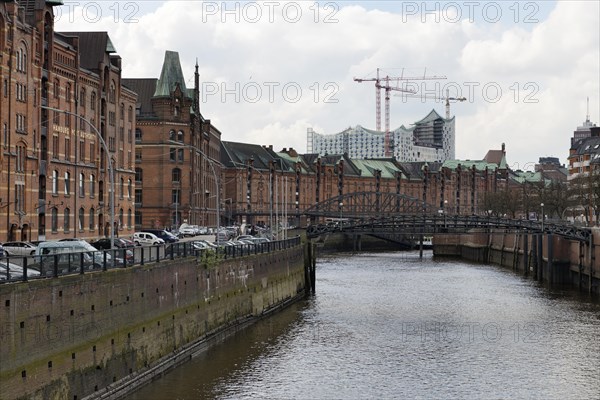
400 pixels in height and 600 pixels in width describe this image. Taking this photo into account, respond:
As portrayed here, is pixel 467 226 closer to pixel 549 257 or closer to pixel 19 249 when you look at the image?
pixel 549 257

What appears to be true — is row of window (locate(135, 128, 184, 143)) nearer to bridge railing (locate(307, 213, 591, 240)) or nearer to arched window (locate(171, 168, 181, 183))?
arched window (locate(171, 168, 181, 183))

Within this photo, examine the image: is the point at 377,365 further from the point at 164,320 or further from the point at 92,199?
the point at 92,199

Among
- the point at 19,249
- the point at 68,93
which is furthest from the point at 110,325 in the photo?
the point at 68,93

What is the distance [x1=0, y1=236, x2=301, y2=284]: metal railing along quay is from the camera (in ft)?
89.5

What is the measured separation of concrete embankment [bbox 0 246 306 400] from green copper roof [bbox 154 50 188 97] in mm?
68879

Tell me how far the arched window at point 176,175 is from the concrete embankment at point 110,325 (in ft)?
226

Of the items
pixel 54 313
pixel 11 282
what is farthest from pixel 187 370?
pixel 11 282

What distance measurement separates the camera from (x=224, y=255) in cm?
5212

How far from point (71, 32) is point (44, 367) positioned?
6267 cm

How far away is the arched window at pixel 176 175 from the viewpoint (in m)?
122

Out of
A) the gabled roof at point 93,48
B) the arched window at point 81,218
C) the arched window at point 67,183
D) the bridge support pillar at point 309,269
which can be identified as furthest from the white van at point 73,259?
the gabled roof at point 93,48

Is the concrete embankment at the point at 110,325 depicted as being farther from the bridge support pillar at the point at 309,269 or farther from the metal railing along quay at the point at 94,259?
the bridge support pillar at the point at 309,269

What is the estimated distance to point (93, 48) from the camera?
8262 cm

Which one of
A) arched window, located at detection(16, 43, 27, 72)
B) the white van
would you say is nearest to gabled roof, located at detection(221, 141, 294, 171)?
arched window, located at detection(16, 43, 27, 72)
